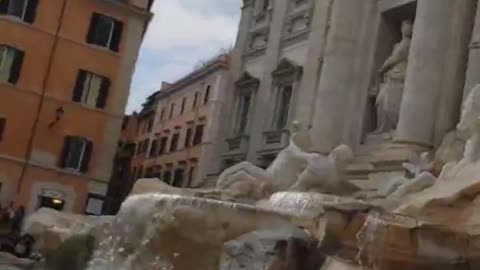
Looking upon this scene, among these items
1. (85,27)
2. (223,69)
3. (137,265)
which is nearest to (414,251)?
(137,265)

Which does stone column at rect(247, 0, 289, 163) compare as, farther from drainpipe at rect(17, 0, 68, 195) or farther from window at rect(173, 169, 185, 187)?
window at rect(173, 169, 185, 187)

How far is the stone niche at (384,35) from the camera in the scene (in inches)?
703

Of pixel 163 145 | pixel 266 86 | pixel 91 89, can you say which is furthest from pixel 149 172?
pixel 266 86

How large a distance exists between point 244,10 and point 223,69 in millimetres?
9034

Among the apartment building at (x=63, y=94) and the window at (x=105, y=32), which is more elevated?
the window at (x=105, y=32)

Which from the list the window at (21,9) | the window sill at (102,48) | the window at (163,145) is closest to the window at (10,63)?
the window at (21,9)

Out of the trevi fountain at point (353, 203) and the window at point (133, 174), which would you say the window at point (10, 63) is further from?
the window at point (133, 174)

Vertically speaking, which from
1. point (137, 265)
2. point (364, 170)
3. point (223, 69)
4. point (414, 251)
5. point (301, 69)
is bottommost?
point (137, 265)

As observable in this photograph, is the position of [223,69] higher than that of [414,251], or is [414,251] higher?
[223,69]

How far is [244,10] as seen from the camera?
28.8 m

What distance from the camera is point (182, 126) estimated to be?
43.4 meters

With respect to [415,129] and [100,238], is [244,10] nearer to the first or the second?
[415,129]

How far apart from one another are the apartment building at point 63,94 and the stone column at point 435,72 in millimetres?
15456

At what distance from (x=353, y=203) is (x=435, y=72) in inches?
293
